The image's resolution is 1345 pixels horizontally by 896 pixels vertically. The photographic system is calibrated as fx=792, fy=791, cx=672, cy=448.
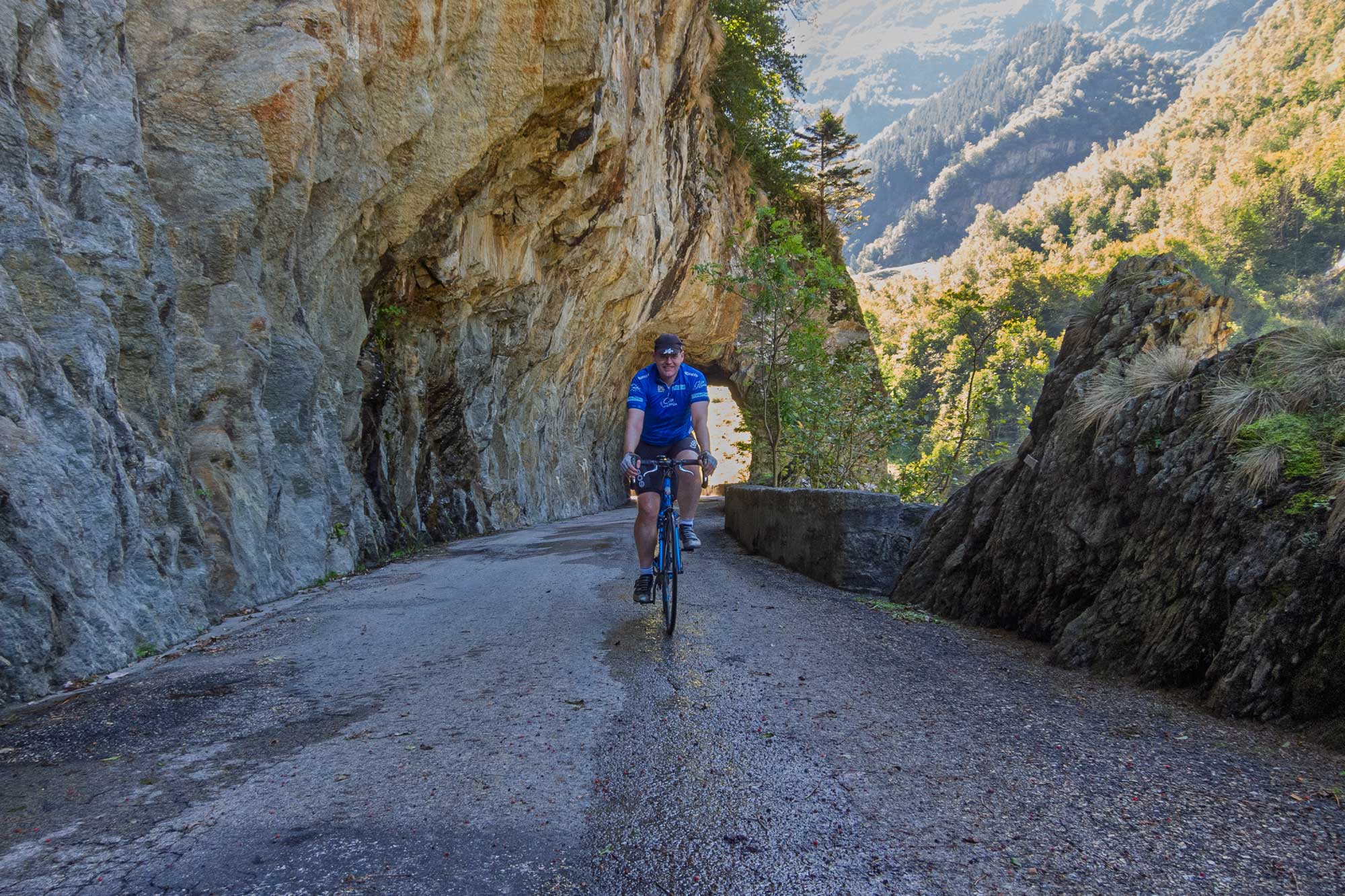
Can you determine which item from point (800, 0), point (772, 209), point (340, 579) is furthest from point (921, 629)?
point (800, 0)

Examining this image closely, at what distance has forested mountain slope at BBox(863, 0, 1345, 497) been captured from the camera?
57.1m

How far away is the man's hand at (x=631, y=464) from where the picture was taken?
5.61 metres

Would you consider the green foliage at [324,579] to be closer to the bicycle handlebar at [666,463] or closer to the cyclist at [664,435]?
the cyclist at [664,435]

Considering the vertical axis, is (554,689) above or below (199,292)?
below

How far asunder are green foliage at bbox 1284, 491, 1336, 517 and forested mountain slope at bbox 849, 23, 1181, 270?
486 ft

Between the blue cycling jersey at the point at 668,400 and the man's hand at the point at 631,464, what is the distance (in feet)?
1.26

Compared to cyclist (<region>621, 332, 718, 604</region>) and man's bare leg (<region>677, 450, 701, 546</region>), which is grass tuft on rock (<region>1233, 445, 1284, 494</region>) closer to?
cyclist (<region>621, 332, 718, 604</region>)

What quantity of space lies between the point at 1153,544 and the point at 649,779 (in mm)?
3228

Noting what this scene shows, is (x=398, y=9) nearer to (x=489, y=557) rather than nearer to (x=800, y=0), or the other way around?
(x=489, y=557)

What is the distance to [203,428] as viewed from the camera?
714 centimetres

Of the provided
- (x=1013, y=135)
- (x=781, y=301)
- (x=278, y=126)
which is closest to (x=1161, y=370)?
(x=278, y=126)

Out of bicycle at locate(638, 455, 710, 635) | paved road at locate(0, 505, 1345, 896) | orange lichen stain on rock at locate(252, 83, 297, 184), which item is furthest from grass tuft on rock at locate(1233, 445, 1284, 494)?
orange lichen stain on rock at locate(252, 83, 297, 184)

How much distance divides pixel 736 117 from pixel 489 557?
70.3 ft

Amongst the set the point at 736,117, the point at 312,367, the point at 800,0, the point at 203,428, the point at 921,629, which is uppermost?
the point at 800,0
